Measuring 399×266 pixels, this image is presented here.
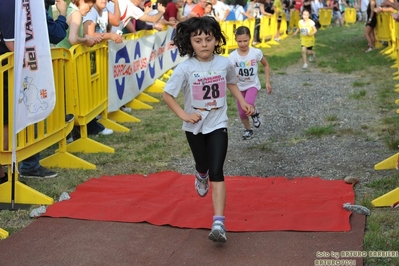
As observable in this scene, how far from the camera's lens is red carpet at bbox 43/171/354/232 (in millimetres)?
5996

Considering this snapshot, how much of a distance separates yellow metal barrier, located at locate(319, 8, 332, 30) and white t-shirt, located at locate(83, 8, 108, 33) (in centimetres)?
3220

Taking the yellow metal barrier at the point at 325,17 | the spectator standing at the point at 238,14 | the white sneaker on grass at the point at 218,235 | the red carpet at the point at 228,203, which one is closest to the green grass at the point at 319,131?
the red carpet at the point at 228,203

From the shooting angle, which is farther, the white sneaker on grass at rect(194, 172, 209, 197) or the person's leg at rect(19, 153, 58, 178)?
the person's leg at rect(19, 153, 58, 178)

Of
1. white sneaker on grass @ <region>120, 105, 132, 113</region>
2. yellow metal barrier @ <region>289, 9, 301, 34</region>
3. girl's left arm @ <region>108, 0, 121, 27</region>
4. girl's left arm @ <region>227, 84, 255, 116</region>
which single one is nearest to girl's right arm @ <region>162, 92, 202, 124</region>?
girl's left arm @ <region>227, 84, 255, 116</region>

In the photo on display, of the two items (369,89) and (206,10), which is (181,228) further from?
(206,10)

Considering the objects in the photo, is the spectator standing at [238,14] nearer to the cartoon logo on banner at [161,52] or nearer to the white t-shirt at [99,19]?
the cartoon logo on banner at [161,52]

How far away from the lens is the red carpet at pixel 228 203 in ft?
19.7

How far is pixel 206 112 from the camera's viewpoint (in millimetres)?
5824

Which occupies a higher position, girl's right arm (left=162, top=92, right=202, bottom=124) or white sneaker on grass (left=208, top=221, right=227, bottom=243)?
girl's right arm (left=162, top=92, right=202, bottom=124)

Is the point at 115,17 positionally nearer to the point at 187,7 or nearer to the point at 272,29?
the point at 187,7

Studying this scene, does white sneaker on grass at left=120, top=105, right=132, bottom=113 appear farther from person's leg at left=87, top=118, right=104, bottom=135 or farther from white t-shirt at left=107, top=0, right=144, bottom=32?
person's leg at left=87, top=118, right=104, bottom=135

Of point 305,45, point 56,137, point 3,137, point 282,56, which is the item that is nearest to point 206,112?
point 3,137

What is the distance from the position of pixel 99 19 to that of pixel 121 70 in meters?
1.46

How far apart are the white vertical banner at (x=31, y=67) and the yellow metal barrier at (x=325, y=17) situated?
35942mm
